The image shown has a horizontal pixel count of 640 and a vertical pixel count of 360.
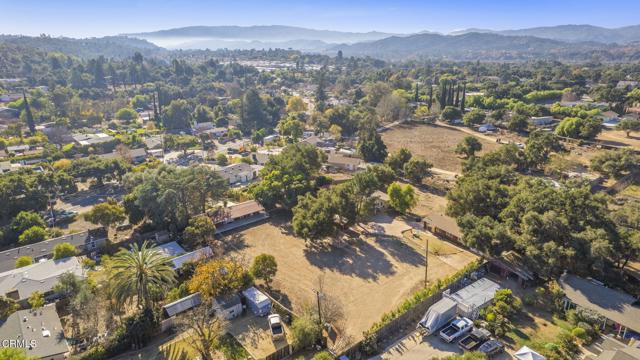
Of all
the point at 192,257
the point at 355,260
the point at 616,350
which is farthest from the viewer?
the point at 355,260

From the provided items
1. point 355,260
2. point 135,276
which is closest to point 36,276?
point 135,276

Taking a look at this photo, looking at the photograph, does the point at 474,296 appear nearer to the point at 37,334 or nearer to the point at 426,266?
the point at 426,266

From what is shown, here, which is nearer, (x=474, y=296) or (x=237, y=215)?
(x=474, y=296)

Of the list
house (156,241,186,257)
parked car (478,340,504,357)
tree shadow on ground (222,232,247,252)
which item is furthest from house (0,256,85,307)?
parked car (478,340,504,357)

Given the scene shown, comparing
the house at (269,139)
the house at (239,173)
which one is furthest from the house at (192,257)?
the house at (269,139)

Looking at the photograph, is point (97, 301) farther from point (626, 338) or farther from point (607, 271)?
point (607, 271)

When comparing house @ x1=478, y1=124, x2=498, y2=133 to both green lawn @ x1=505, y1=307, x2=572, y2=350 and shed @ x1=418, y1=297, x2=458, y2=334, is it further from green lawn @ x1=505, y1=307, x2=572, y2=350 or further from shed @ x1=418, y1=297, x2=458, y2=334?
shed @ x1=418, y1=297, x2=458, y2=334

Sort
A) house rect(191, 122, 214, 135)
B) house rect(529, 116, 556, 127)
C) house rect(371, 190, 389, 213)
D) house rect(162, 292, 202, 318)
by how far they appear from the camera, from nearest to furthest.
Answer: house rect(162, 292, 202, 318)
house rect(371, 190, 389, 213)
house rect(529, 116, 556, 127)
house rect(191, 122, 214, 135)
